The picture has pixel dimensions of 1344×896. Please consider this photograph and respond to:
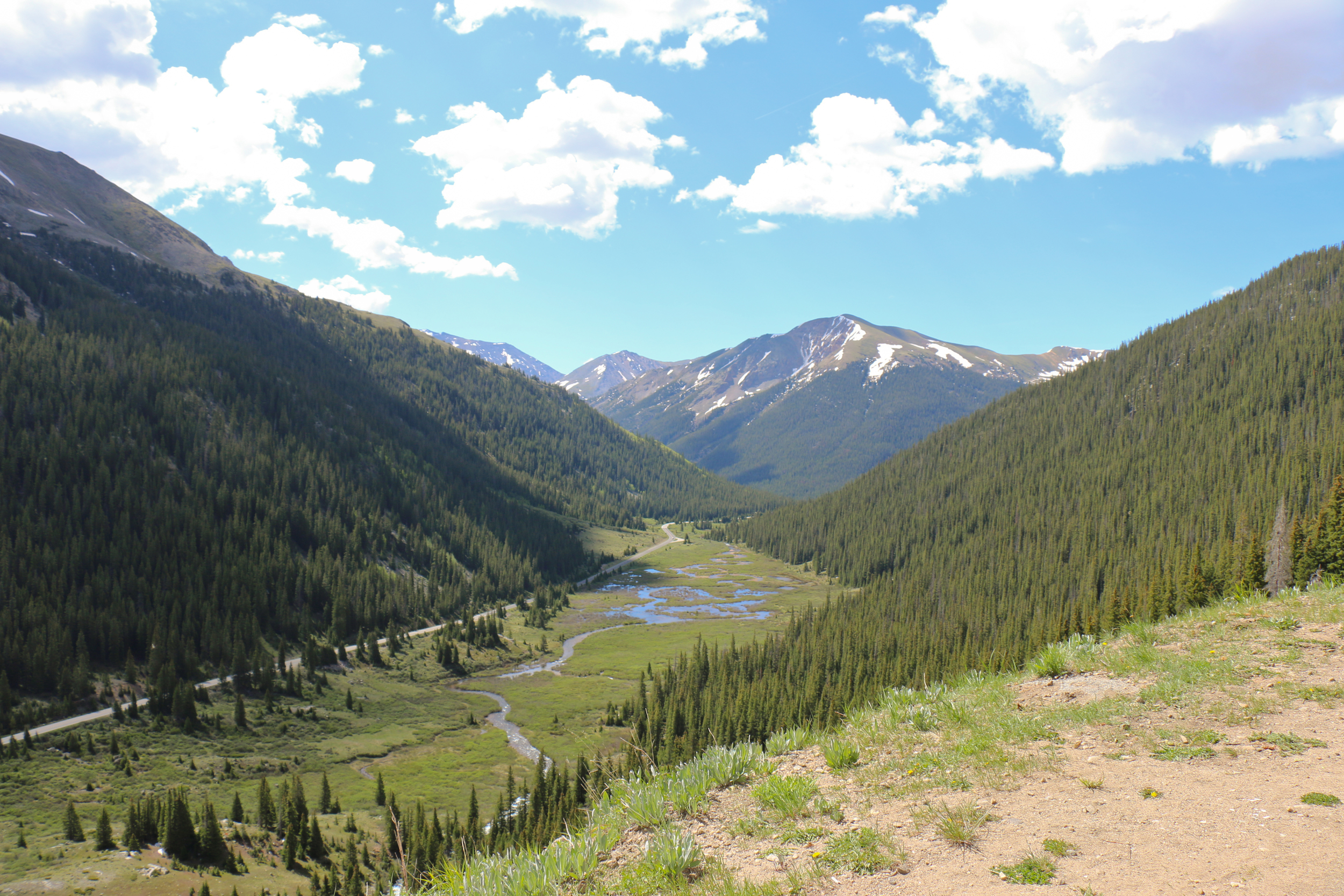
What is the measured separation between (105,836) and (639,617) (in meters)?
120

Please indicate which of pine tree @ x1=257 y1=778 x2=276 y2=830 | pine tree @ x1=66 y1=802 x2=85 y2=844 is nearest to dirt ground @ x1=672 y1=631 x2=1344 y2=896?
pine tree @ x1=257 y1=778 x2=276 y2=830

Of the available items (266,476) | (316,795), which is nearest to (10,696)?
(316,795)

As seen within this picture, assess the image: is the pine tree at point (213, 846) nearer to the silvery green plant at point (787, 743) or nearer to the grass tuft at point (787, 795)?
the silvery green plant at point (787, 743)

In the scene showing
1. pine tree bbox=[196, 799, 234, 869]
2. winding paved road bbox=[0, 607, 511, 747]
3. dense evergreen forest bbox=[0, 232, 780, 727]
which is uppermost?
dense evergreen forest bbox=[0, 232, 780, 727]

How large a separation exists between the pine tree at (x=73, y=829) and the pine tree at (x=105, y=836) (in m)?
2.54

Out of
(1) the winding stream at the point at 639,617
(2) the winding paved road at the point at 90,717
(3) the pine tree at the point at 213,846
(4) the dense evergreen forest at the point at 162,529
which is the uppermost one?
(4) the dense evergreen forest at the point at 162,529

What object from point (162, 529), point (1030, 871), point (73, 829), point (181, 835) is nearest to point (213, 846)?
point (181, 835)

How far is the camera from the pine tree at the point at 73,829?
57531 mm

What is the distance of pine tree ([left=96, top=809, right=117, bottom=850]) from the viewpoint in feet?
184

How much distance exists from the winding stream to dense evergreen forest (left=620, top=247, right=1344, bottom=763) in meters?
15.8

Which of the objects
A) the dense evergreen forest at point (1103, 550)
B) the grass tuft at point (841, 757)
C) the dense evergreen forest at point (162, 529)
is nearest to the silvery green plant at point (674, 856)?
the grass tuft at point (841, 757)

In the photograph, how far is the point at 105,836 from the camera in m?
56.0

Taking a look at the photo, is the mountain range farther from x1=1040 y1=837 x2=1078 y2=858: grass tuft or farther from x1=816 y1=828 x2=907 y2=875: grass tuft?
x1=1040 y1=837 x2=1078 y2=858: grass tuft

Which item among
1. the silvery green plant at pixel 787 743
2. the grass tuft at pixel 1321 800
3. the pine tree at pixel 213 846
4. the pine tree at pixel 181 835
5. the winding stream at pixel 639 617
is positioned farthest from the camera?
the winding stream at pixel 639 617
